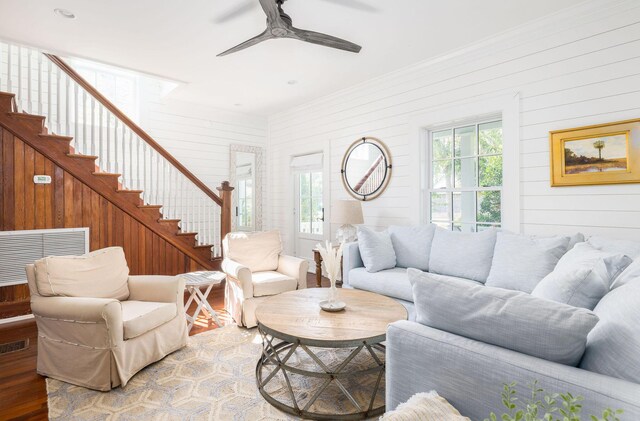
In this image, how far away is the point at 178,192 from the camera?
16.5 feet

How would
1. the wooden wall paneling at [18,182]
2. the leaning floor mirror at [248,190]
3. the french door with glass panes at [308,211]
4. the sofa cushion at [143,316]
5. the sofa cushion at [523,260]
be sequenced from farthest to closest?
the leaning floor mirror at [248,190] < the french door with glass panes at [308,211] < the wooden wall paneling at [18,182] < the sofa cushion at [523,260] < the sofa cushion at [143,316]

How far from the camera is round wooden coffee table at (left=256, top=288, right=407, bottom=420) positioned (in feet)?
6.50

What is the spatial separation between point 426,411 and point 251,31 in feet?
11.6

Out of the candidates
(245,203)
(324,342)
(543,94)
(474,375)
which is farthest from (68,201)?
(543,94)

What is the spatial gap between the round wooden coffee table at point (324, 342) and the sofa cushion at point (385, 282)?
49cm

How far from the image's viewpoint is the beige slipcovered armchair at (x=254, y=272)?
3.36 m

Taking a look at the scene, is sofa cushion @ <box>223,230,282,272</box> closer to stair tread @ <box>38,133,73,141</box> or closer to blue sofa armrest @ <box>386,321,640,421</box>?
stair tread @ <box>38,133,73,141</box>

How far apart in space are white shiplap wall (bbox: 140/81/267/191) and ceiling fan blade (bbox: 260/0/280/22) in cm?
355

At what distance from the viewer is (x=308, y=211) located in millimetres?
6031

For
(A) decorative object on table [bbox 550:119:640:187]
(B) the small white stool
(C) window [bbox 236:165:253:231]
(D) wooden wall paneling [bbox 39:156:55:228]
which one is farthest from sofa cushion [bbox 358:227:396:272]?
(D) wooden wall paneling [bbox 39:156:55:228]

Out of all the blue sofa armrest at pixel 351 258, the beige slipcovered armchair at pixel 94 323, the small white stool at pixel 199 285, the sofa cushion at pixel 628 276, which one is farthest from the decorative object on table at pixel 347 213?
the sofa cushion at pixel 628 276

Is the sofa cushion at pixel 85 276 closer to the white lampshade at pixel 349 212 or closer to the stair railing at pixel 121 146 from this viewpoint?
the stair railing at pixel 121 146

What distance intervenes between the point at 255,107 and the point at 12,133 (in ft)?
11.0

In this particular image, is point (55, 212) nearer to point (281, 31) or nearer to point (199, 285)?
point (199, 285)
